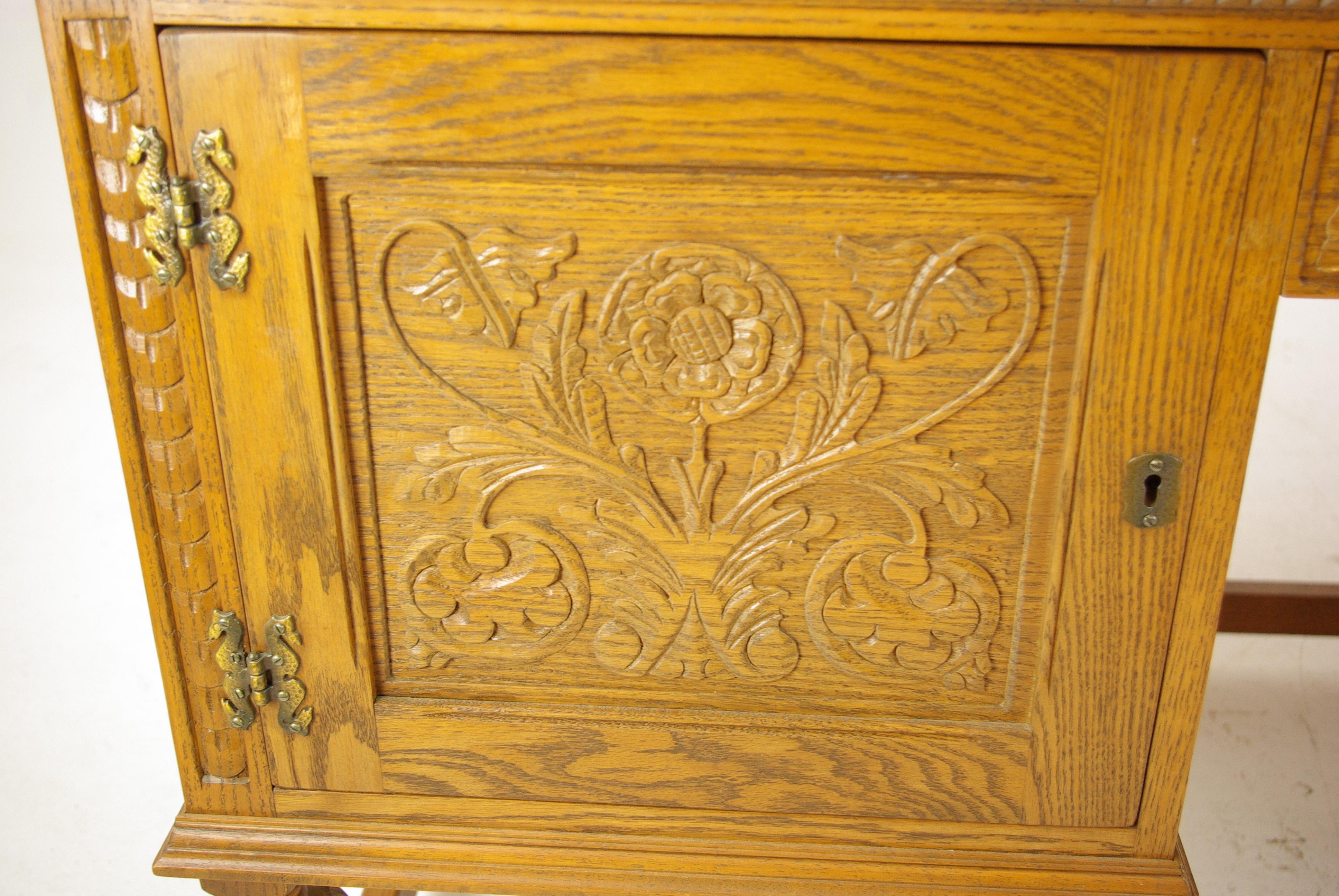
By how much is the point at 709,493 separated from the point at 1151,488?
0.31 meters

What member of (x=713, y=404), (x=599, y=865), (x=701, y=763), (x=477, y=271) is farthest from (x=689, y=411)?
(x=599, y=865)

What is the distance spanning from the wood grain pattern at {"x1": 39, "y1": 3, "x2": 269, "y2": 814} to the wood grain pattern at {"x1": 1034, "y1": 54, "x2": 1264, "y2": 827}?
0.63 meters

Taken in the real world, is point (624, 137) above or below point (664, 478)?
above

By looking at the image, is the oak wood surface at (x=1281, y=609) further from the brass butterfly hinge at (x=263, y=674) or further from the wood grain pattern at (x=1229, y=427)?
the brass butterfly hinge at (x=263, y=674)

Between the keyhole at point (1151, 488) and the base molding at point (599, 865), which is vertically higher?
the keyhole at point (1151, 488)

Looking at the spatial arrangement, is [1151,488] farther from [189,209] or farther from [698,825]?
[189,209]

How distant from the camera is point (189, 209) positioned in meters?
0.73

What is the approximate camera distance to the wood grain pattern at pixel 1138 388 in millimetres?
674

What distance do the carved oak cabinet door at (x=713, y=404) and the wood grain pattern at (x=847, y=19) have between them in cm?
1

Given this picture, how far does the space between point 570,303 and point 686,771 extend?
39 cm

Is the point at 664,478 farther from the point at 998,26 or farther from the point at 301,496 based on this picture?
the point at 998,26

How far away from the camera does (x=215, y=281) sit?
742 millimetres

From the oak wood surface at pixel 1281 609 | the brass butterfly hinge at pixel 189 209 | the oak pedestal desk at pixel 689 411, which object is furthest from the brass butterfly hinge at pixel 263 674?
the oak wood surface at pixel 1281 609

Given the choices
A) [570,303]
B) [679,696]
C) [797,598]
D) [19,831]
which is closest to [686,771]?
[679,696]
